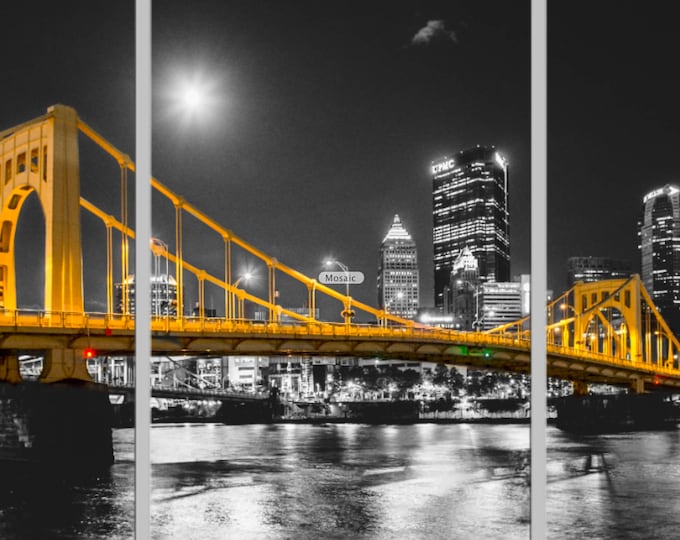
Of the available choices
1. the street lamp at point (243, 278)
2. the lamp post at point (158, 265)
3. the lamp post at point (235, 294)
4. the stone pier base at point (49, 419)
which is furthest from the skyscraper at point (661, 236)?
the stone pier base at point (49, 419)

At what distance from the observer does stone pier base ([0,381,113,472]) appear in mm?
10188

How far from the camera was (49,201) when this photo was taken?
11359mm

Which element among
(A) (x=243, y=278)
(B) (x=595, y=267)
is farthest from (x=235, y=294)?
(B) (x=595, y=267)

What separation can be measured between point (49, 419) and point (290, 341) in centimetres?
373

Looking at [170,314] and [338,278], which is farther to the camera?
[170,314]

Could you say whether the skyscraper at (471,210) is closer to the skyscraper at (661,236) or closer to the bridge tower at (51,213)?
the skyscraper at (661,236)

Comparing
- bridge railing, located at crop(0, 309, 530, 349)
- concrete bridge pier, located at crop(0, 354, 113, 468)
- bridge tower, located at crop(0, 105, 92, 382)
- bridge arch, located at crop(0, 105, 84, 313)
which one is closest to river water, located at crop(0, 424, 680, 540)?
concrete bridge pier, located at crop(0, 354, 113, 468)

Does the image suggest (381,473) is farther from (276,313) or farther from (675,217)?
(675,217)

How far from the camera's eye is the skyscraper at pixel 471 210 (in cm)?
591

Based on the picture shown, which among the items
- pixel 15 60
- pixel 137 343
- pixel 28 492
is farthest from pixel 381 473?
pixel 137 343

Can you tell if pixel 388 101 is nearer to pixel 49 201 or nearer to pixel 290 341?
pixel 49 201

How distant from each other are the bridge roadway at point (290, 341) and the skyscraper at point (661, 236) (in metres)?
1.98

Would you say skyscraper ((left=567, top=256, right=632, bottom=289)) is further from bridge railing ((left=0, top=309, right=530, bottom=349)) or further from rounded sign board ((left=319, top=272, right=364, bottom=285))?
rounded sign board ((left=319, top=272, right=364, bottom=285))

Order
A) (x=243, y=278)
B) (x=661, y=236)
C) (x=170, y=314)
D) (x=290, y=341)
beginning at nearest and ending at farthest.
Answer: (x=661, y=236)
(x=170, y=314)
(x=243, y=278)
(x=290, y=341)
